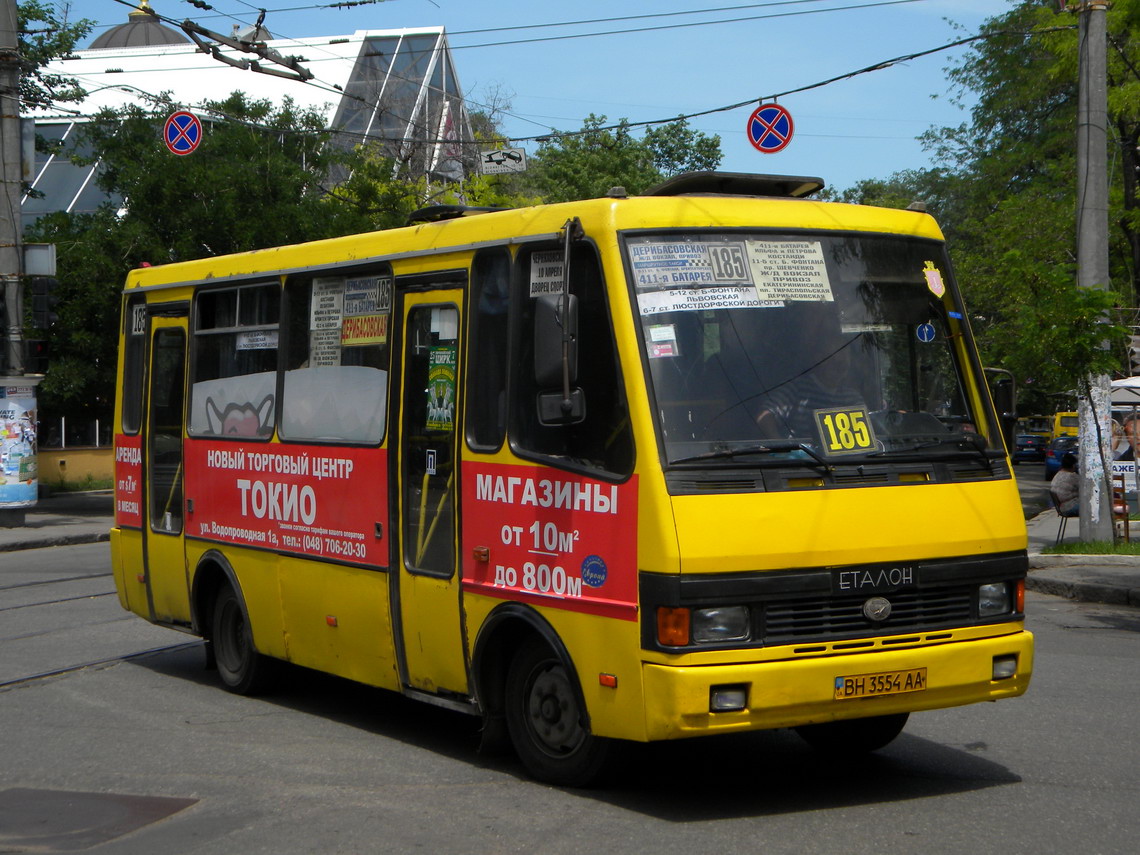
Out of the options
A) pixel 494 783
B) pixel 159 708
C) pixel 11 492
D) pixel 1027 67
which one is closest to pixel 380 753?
pixel 494 783

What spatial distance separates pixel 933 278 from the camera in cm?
700

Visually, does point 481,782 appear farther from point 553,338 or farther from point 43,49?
point 43,49

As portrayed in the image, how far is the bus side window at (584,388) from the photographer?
6.27 m

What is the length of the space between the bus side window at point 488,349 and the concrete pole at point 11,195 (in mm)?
18066

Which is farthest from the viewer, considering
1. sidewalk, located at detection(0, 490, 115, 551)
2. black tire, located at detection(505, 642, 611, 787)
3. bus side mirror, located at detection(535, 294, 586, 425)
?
sidewalk, located at detection(0, 490, 115, 551)

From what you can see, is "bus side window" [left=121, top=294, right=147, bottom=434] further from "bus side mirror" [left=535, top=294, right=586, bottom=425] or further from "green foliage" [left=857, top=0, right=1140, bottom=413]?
"green foliage" [left=857, top=0, right=1140, bottom=413]

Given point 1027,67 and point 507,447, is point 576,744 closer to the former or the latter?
point 507,447

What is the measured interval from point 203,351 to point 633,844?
5.79 metres

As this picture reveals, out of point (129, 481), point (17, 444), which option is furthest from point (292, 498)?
point (17, 444)

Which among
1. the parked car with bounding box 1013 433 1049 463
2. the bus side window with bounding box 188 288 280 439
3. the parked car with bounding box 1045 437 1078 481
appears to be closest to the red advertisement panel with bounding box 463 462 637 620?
the bus side window with bounding box 188 288 280 439

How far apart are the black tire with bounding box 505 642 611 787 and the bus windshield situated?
131cm

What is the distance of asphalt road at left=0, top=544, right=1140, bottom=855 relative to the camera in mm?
5848

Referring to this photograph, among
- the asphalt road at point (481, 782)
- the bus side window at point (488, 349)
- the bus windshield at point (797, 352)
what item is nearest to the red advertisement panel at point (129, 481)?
the asphalt road at point (481, 782)

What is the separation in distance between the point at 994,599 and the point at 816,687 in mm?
1105
